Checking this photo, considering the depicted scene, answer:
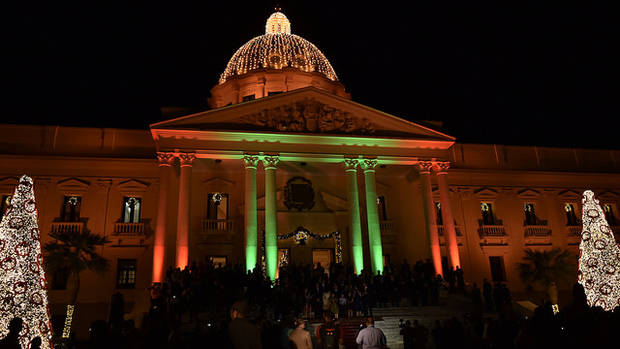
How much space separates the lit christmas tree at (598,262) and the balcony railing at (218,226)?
17.9 m

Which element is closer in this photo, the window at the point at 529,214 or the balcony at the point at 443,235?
the balcony at the point at 443,235

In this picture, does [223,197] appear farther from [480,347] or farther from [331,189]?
[480,347]

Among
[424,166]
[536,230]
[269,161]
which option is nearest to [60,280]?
[269,161]

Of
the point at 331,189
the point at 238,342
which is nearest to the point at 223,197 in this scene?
the point at 331,189

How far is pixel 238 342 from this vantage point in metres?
5.77

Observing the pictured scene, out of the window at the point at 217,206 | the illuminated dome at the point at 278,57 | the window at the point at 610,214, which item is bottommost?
the window at the point at 610,214

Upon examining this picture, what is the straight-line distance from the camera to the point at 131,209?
1035 inches

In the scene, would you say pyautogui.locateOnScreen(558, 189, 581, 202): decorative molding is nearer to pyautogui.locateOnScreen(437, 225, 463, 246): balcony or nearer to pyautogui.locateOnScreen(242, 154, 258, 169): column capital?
pyautogui.locateOnScreen(437, 225, 463, 246): balcony

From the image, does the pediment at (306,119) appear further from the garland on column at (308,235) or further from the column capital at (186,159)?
the garland on column at (308,235)

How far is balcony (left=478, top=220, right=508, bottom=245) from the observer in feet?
96.6

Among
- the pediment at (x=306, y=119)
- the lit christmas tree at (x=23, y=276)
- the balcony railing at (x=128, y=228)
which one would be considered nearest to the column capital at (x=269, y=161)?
the pediment at (x=306, y=119)

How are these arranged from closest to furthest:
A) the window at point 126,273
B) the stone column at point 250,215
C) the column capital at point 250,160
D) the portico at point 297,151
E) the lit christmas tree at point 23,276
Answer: the lit christmas tree at point 23,276, the stone column at point 250,215, the portico at point 297,151, the column capital at point 250,160, the window at point 126,273

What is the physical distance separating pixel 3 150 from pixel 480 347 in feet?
89.9

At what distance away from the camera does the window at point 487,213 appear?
30359 millimetres
